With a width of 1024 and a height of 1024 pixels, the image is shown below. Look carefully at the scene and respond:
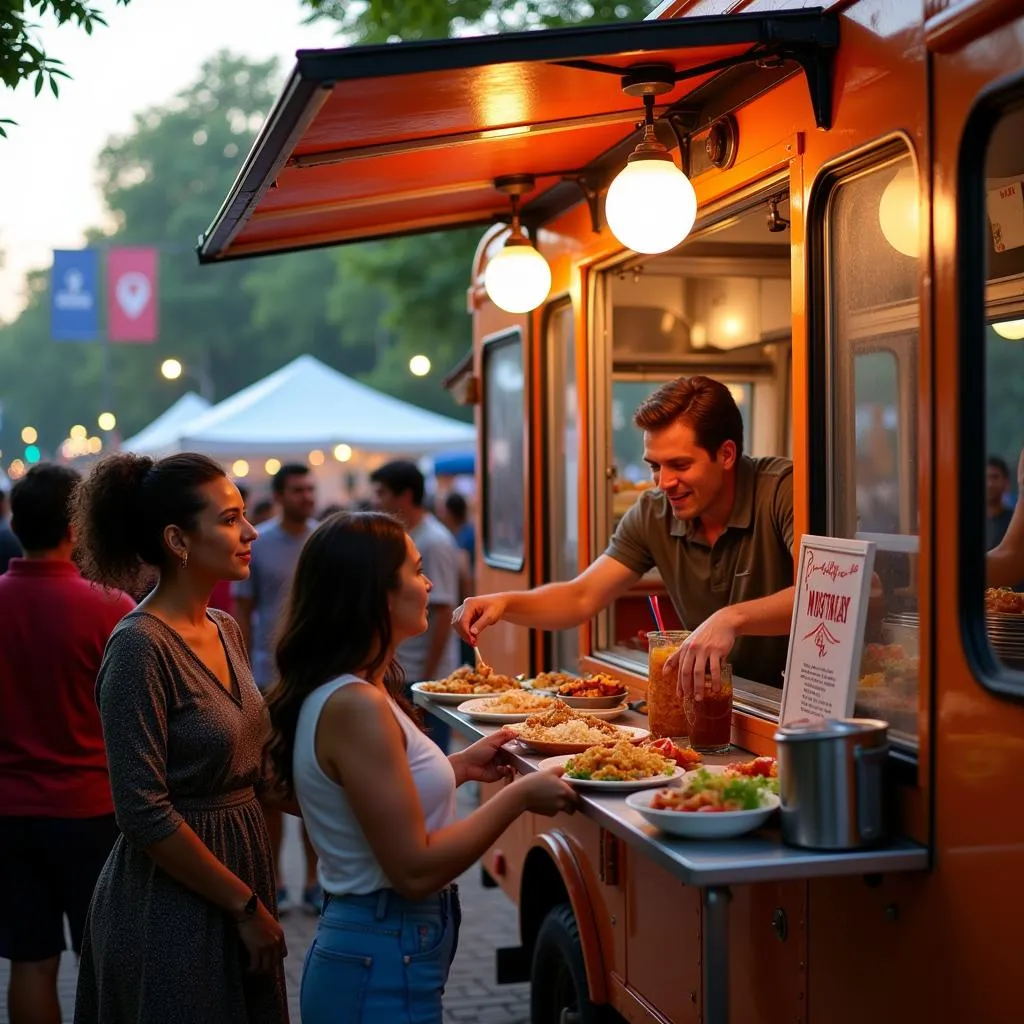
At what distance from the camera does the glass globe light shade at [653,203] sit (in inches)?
142

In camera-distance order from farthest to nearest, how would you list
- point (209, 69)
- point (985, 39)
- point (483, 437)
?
point (209, 69) → point (483, 437) → point (985, 39)

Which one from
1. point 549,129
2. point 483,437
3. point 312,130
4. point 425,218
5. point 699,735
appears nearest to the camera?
point 699,735

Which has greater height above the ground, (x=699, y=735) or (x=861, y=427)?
(x=861, y=427)

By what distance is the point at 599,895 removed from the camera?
4.35 m

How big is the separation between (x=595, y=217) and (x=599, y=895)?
2307 millimetres

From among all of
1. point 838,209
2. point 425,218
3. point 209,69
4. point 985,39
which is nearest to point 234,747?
point 838,209

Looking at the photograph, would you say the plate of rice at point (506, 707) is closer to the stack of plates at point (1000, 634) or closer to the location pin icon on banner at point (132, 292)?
the stack of plates at point (1000, 634)

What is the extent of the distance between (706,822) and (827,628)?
22.8 inches

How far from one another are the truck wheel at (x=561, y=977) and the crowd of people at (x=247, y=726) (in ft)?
3.40

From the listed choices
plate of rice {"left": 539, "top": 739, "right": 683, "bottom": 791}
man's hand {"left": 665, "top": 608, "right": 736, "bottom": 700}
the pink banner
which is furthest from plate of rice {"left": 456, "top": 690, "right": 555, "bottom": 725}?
the pink banner

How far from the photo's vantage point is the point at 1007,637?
9.09ft

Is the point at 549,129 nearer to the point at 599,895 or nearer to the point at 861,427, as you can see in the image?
the point at 861,427

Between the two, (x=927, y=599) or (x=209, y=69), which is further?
(x=209, y=69)

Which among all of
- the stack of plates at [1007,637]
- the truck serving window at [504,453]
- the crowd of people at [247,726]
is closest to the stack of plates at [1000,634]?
the stack of plates at [1007,637]
